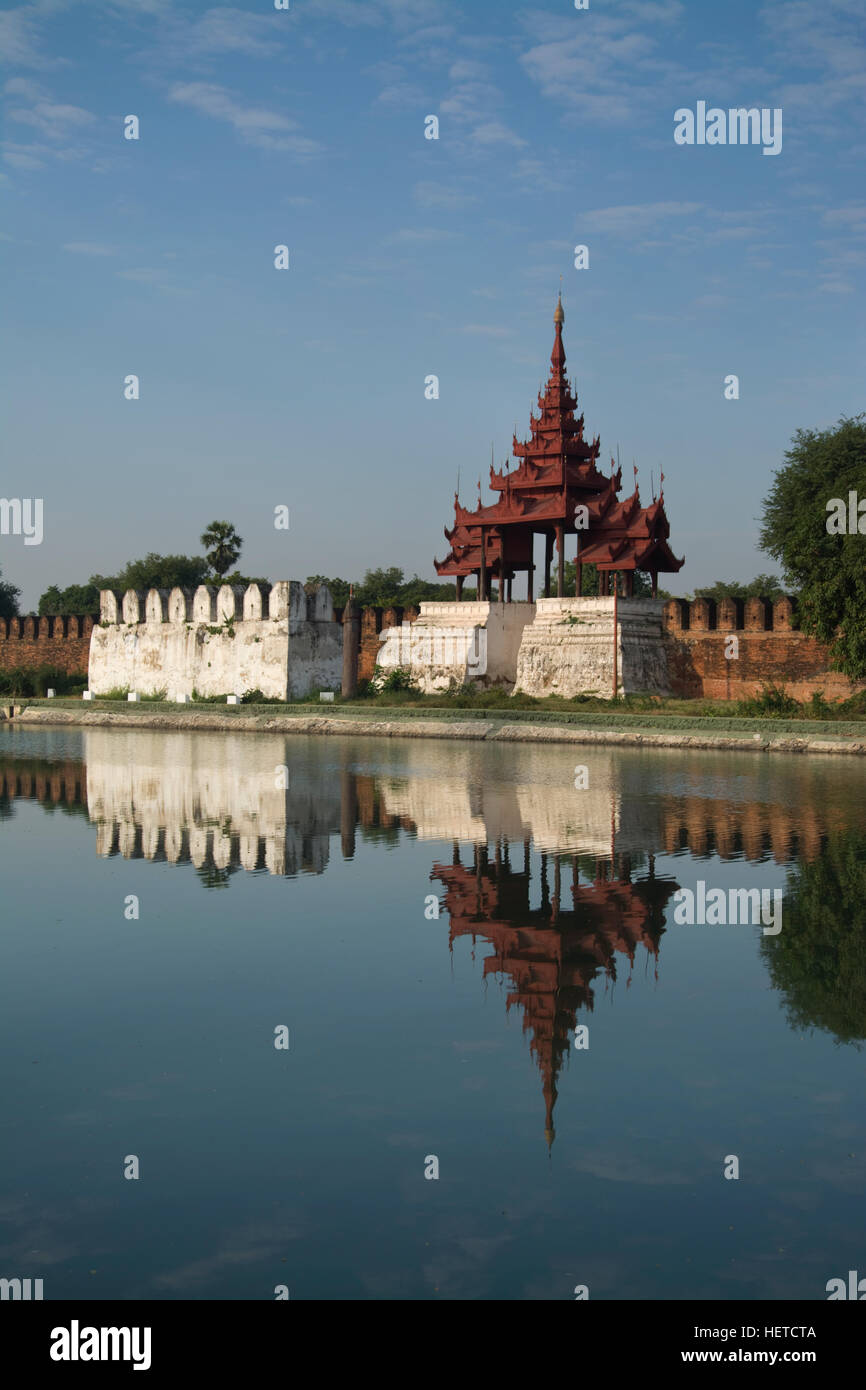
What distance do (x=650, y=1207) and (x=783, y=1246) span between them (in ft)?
1.47

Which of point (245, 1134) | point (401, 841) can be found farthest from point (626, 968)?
point (401, 841)

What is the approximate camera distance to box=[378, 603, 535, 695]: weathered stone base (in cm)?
3634

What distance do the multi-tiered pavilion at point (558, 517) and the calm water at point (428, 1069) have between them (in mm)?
23596

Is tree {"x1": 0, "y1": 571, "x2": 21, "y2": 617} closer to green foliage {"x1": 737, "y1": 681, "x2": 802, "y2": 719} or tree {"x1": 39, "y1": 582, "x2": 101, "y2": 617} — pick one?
tree {"x1": 39, "y1": 582, "x2": 101, "y2": 617}

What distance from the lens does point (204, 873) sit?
10594 mm

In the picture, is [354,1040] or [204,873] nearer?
[354,1040]

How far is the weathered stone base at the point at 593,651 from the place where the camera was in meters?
33.3

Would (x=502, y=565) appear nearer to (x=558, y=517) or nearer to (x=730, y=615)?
(x=558, y=517)

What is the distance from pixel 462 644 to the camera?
36.5m

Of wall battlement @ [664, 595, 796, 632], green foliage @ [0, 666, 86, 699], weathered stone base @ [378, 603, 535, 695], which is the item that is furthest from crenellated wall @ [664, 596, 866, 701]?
green foliage @ [0, 666, 86, 699]

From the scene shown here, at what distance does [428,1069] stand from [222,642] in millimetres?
35423

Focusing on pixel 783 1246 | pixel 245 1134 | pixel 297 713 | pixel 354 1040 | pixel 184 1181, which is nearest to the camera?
pixel 783 1246

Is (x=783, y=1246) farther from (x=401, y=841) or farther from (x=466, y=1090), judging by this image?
(x=401, y=841)

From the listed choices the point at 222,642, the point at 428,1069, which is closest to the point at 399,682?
the point at 222,642
